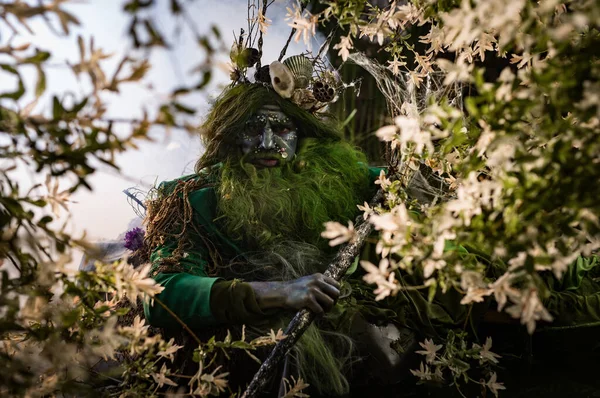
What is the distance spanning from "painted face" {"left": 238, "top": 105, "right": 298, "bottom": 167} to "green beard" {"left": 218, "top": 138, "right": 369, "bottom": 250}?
0.04 metres

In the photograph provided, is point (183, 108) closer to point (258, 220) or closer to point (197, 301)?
point (197, 301)

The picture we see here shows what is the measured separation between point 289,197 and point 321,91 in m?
0.52

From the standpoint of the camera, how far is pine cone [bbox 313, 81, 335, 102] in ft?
7.84

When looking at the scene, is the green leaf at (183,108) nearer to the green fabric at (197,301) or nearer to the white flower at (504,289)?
the white flower at (504,289)

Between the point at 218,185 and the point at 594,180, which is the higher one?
the point at 218,185

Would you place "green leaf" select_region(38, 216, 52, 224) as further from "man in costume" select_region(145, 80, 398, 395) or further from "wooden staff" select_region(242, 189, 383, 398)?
"man in costume" select_region(145, 80, 398, 395)

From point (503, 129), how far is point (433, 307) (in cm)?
142

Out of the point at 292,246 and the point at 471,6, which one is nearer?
the point at 471,6

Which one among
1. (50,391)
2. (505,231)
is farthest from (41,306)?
(505,231)

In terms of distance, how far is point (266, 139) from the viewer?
227cm

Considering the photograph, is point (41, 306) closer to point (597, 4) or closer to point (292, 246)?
point (597, 4)

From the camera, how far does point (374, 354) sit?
Result: 2.05 metres

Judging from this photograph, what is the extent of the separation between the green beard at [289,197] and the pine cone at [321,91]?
7.9 inches

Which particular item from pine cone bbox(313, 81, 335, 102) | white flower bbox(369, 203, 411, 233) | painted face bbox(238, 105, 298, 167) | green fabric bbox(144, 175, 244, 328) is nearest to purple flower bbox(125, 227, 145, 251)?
green fabric bbox(144, 175, 244, 328)
